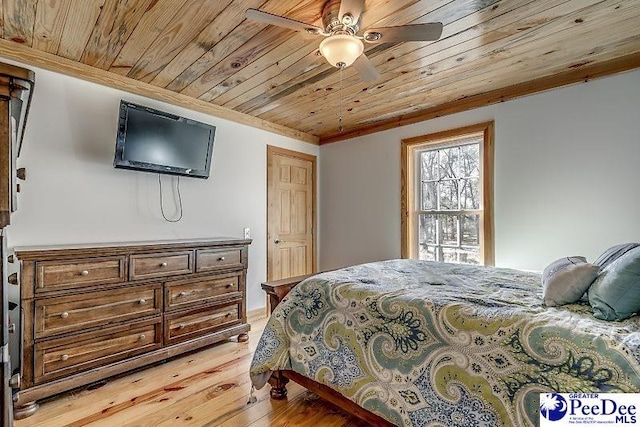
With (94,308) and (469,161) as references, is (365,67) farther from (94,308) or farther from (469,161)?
(94,308)

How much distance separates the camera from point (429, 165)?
3572 mm

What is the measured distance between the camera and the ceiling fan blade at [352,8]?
148cm

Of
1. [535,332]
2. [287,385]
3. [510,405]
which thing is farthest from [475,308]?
[287,385]

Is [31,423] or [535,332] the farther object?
[31,423]

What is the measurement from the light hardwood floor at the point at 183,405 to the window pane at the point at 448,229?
2.14 meters

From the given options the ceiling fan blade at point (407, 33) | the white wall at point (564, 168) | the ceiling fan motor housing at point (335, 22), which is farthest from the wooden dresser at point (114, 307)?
the white wall at point (564, 168)

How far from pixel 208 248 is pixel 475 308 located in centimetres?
214

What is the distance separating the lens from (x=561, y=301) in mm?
1445

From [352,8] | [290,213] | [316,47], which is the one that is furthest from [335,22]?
[290,213]

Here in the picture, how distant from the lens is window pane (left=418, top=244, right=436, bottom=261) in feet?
11.5

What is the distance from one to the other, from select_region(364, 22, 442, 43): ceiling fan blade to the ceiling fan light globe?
8 centimetres

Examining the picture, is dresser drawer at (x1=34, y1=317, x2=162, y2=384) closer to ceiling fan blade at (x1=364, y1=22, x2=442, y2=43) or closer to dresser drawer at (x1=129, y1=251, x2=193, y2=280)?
dresser drawer at (x1=129, y1=251, x2=193, y2=280)

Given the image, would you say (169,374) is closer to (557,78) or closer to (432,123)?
(432,123)

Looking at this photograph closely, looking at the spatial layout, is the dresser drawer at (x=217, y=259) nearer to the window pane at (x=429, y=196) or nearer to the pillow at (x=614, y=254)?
the window pane at (x=429, y=196)
